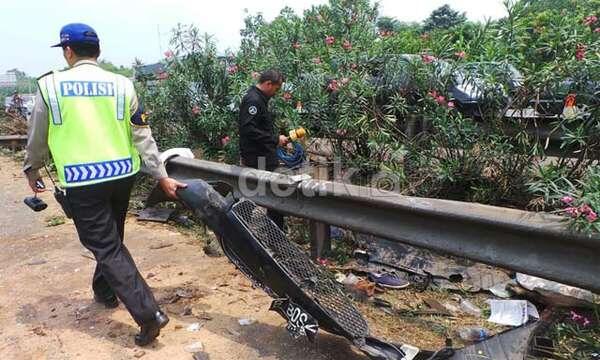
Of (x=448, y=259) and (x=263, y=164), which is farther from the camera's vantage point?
(x=263, y=164)

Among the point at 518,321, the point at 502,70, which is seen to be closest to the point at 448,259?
the point at 518,321

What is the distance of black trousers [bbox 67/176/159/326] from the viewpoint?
114 inches

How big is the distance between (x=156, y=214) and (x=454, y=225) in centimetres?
364

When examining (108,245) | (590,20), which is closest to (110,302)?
(108,245)

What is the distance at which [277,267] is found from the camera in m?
2.74

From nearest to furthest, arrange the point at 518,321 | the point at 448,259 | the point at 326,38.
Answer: the point at 518,321, the point at 448,259, the point at 326,38

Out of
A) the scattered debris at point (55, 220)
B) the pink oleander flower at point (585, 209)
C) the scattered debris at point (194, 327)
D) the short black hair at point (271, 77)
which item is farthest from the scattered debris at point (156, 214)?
the pink oleander flower at point (585, 209)

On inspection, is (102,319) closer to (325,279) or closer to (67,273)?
(67,273)

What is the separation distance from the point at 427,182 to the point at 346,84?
1.06 meters

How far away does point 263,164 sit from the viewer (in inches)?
188

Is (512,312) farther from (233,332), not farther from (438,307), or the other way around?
(233,332)

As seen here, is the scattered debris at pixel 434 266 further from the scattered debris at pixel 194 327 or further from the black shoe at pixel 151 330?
the black shoe at pixel 151 330

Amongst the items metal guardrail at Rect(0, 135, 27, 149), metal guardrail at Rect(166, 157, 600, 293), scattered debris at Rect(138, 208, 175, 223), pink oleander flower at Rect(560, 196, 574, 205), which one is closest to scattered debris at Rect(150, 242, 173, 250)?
scattered debris at Rect(138, 208, 175, 223)

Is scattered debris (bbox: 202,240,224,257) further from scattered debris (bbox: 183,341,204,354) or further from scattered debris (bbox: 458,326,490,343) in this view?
scattered debris (bbox: 458,326,490,343)
